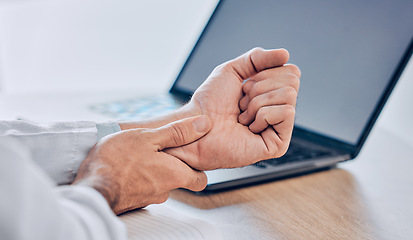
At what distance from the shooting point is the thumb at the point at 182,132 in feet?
1.86

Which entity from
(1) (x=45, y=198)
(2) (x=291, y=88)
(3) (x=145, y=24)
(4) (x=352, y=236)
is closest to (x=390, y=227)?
(4) (x=352, y=236)

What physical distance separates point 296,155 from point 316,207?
0.16m

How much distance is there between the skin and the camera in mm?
508

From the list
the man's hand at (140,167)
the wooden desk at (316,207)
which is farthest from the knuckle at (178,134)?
the wooden desk at (316,207)

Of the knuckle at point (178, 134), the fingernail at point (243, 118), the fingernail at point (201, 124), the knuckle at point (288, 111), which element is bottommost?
the knuckle at point (178, 134)

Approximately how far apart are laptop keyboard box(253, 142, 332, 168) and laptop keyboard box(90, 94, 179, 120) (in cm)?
28

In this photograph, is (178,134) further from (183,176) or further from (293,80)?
(293,80)

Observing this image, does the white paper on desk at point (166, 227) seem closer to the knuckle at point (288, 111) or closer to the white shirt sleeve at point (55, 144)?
the white shirt sleeve at point (55, 144)

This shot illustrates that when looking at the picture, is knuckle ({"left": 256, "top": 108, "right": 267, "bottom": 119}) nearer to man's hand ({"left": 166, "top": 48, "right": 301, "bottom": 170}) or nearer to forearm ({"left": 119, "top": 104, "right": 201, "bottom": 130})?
man's hand ({"left": 166, "top": 48, "right": 301, "bottom": 170})

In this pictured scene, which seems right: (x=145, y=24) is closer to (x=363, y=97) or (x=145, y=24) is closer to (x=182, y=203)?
(x=363, y=97)

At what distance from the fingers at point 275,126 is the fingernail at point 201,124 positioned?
3.0 inches

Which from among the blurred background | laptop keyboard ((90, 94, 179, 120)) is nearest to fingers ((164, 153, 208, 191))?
laptop keyboard ((90, 94, 179, 120))

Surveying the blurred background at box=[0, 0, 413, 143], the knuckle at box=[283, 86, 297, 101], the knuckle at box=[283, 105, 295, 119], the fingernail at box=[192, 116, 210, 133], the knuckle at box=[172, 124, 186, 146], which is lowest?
the blurred background at box=[0, 0, 413, 143]

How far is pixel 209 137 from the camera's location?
0.60 metres
